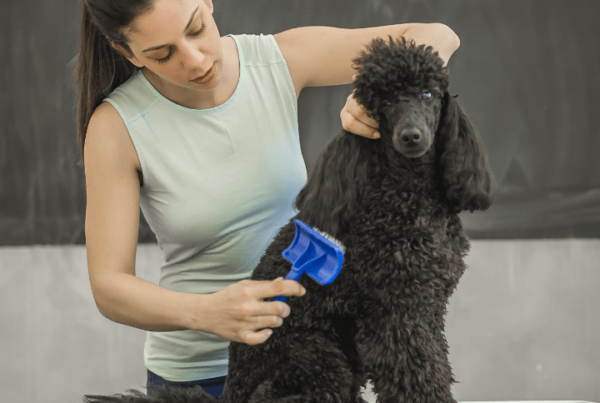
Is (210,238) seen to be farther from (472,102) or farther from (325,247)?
(472,102)

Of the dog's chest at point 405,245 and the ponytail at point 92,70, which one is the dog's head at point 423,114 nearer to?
the dog's chest at point 405,245

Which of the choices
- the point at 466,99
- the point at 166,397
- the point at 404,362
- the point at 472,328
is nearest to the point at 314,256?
the point at 404,362

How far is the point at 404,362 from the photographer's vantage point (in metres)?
0.75

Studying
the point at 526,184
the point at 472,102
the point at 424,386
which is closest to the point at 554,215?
the point at 526,184

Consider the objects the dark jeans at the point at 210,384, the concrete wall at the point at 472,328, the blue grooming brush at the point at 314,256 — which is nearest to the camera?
the blue grooming brush at the point at 314,256

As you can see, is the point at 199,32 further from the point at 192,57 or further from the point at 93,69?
the point at 93,69

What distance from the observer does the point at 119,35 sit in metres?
0.92

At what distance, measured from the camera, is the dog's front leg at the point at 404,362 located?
2.47 ft

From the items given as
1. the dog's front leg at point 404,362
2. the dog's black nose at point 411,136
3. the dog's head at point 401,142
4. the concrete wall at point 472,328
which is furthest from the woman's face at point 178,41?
the concrete wall at point 472,328

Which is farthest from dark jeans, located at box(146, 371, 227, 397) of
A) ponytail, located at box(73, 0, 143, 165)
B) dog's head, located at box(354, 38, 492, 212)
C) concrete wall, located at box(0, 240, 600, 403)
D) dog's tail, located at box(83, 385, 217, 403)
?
concrete wall, located at box(0, 240, 600, 403)

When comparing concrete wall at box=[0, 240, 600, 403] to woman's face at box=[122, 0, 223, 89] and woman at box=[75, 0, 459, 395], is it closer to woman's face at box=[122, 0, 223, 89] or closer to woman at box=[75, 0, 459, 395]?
woman at box=[75, 0, 459, 395]

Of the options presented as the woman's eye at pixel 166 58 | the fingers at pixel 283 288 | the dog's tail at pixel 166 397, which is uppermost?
the woman's eye at pixel 166 58

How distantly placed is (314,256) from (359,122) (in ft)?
0.69

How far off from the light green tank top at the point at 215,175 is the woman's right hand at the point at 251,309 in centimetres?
30
